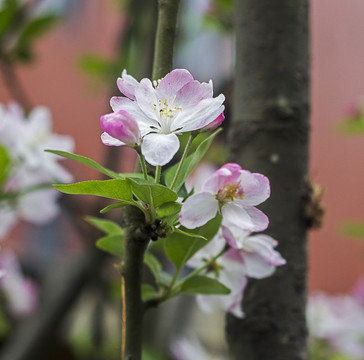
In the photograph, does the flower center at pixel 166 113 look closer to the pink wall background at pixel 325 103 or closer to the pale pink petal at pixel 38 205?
the pale pink petal at pixel 38 205

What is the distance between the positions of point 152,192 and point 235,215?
2.3 inches

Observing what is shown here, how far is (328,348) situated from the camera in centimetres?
124

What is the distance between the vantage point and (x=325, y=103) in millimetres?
4645

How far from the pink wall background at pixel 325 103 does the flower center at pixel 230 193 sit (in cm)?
377

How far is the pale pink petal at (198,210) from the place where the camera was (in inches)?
12.0

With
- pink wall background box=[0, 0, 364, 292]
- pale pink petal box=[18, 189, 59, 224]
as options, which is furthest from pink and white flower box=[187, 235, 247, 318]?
pink wall background box=[0, 0, 364, 292]

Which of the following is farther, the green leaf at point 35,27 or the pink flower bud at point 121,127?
the green leaf at point 35,27

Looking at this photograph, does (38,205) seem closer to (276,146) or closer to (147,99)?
(276,146)

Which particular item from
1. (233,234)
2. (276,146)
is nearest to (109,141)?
(233,234)

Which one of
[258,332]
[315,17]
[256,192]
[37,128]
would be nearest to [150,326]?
[37,128]

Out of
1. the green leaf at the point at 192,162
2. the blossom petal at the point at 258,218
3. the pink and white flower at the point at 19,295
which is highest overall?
the green leaf at the point at 192,162

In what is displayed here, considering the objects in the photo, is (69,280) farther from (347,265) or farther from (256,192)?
(347,265)

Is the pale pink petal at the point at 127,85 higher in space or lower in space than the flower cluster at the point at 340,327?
higher

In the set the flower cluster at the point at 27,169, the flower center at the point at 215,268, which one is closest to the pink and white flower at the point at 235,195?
the flower center at the point at 215,268
